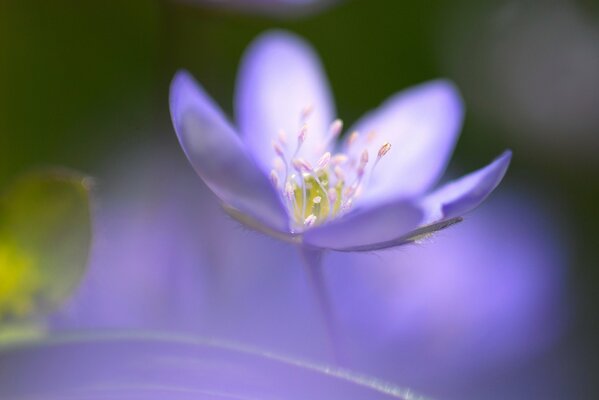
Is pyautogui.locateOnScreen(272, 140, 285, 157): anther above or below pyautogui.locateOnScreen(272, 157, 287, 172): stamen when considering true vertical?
above

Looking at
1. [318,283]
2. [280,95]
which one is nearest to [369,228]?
[318,283]

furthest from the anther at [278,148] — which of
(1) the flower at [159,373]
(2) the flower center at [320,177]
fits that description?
(1) the flower at [159,373]

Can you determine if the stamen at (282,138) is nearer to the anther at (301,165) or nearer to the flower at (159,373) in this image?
the anther at (301,165)

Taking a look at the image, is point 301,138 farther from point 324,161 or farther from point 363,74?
point 363,74

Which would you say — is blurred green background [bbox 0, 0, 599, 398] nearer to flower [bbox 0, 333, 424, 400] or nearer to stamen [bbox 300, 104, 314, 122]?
stamen [bbox 300, 104, 314, 122]

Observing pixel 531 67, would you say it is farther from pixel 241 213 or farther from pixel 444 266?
pixel 241 213

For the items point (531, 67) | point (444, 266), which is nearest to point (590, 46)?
point (531, 67)

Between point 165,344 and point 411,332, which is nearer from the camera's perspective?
point 165,344

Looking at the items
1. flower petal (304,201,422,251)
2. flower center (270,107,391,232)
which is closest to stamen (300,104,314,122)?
flower center (270,107,391,232)
